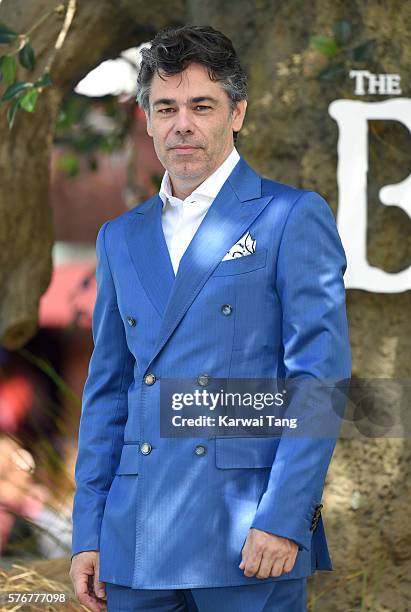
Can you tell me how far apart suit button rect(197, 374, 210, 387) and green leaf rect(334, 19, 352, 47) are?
1.76m

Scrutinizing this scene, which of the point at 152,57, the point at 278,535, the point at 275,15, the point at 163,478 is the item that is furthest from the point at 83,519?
the point at 275,15

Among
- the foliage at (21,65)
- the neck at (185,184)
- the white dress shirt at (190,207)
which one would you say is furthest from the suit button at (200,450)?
the foliage at (21,65)

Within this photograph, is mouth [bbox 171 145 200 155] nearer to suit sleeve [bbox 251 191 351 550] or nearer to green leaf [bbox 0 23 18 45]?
suit sleeve [bbox 251 191 351 550]

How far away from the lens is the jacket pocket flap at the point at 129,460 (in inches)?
→ 99.8

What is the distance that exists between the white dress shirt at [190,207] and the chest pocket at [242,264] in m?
0.13

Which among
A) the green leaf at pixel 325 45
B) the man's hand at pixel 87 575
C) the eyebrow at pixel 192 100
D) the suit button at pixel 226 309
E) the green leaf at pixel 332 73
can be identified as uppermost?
the green leaf at pixel 325 45

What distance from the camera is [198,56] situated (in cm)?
258

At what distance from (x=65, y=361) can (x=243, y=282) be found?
234 inches

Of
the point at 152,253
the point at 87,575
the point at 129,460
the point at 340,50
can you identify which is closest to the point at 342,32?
the point at 340,50

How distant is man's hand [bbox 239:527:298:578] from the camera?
2322 mm

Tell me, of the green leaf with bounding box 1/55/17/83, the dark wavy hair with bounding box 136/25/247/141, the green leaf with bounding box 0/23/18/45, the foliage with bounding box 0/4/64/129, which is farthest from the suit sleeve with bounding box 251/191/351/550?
the green leaf with bounding box 0/23/18/45

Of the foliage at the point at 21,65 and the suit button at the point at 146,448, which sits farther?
the foliage at the point at 21,65

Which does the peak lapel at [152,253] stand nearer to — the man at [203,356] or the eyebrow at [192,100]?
the man at [203,356]

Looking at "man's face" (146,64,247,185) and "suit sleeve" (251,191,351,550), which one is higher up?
"man's face" (146,64,247,185)
